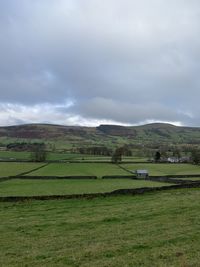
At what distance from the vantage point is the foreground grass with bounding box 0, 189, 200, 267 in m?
11.3

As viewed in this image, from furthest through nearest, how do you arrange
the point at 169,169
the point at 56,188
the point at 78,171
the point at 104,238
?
1. the point at 169,169
2. the point at 78,171
3. the point at 56,188
4. the point at 104,238

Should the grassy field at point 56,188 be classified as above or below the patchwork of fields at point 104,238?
below

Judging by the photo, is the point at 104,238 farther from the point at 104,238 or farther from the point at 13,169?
the point at 13,169

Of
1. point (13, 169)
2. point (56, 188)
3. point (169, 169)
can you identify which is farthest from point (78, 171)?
point (56, 188)

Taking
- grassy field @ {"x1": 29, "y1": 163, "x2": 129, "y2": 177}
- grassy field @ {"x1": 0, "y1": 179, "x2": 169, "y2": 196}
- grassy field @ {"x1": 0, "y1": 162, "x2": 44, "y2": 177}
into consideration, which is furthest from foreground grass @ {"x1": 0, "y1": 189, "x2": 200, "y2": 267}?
grassy field @ {"x1": 29, "y1": 163, "x2": 129, "y2": 177}

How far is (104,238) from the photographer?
14641 millimetres

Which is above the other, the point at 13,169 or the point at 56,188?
the point at 13,169

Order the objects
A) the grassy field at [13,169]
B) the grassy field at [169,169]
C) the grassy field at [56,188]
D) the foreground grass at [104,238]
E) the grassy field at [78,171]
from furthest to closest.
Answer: the grassy field at [169,169]
the grassy field at [78,171]
the grassy field at [13,169]
the grassy field at [56,188]
the foreground grass at [104,238]

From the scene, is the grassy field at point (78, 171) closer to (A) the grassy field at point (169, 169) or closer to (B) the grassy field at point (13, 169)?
(B) the grassy field at point (13, 169)

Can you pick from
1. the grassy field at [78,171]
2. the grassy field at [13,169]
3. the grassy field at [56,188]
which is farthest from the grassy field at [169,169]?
the grassy field at [56,188]

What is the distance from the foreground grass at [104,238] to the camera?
443 inches

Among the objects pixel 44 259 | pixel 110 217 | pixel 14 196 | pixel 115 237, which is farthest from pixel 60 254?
pixel 14 196

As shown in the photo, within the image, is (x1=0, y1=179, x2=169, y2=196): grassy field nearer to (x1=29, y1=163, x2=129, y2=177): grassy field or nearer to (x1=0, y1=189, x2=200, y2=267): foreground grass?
(x1=0, y1=189, x2=200, y2=267): foreground grass

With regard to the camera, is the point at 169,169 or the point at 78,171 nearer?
the point at 78,171
